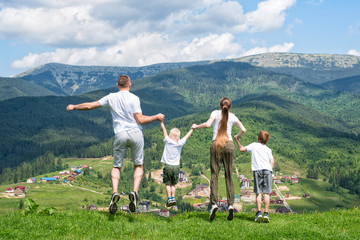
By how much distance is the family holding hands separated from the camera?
35.2 ft

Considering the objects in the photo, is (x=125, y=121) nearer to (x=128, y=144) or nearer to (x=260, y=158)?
(x=128, y=144)

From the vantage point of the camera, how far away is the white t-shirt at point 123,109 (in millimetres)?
10773

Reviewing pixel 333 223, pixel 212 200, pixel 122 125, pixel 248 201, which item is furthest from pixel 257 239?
pixel 248 201

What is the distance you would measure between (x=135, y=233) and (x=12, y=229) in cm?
389

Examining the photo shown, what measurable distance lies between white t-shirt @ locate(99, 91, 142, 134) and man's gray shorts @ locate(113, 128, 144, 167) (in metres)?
0.20

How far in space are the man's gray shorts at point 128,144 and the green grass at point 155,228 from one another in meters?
2.28

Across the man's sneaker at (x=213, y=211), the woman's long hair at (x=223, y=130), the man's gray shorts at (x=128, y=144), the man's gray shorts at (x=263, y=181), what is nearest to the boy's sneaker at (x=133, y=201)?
the man's gray shorts at (x=128, y=144)

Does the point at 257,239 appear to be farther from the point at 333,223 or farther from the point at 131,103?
the point at 131,103

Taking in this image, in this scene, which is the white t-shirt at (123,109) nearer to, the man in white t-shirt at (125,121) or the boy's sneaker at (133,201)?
the man in white t-shirt at (125,121)

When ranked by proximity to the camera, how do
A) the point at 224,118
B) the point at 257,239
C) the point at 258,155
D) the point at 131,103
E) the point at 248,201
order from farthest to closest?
1. the point at 248,201
2. the point at 258,155
3. the point at 224,118
4. the point at 131,103
5. the point at 257,239

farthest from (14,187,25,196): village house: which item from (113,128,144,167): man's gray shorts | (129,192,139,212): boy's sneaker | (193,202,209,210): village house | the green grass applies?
(129,192,139,212): boy's sneaker

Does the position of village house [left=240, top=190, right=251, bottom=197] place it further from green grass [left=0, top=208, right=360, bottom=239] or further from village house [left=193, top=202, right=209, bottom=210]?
green grass [left=0, top=208, right=360, bottom=239]

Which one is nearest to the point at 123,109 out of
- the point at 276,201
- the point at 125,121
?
the point at 125,121

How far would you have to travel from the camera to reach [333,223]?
11.2 metres
